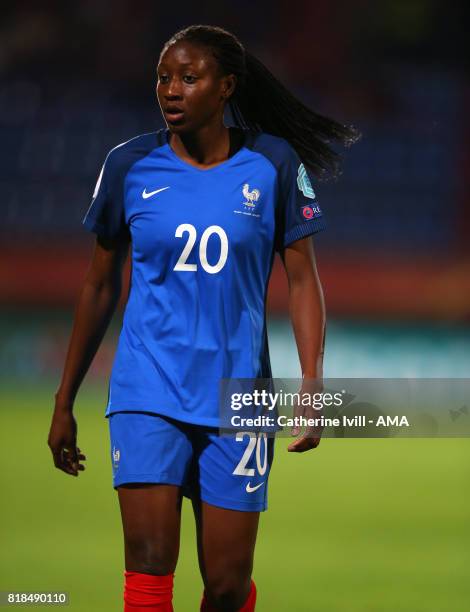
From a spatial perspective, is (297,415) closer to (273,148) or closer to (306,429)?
(306,429)

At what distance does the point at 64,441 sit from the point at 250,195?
0.83 meters

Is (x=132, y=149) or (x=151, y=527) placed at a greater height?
(x=132, y=149)

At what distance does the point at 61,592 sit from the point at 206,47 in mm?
2137

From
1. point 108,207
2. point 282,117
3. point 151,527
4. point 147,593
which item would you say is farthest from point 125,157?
point 147,593

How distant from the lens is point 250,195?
3.61 meters

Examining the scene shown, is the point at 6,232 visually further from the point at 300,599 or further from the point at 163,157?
the point at 163,157

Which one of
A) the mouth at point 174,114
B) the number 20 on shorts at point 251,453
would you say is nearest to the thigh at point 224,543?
the number 20 on shorts at point 251,453

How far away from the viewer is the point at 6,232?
40.1 feet

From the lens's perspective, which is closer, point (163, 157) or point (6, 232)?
point (163, 157)

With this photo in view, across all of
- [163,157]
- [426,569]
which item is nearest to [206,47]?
[163,157]

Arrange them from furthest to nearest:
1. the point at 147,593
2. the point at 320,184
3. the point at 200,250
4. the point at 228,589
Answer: the point at 320,184 < the point at 228,589 < the point at 200,250 < the point at 147,593

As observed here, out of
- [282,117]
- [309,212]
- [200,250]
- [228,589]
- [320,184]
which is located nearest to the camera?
[200,250]

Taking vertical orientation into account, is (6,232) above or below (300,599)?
above

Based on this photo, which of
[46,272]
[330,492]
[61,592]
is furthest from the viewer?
[46,272]
